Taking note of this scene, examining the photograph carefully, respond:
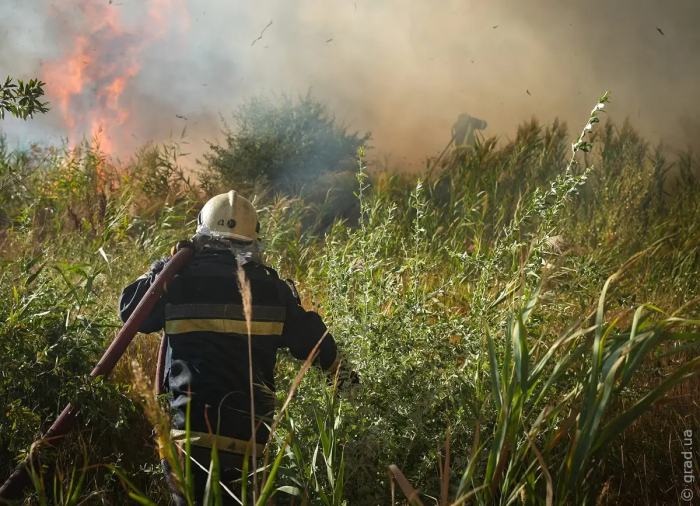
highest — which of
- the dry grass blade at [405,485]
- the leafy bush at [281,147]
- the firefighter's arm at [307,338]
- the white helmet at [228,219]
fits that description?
the leafy bush at [281,147]

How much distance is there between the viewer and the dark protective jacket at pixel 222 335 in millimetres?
2527

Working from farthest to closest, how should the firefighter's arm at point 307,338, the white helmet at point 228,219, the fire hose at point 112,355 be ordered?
1. the white helmet at point 228,219
2. the firefighter's arm at point 307,338
3. the fire hose at point 112,355

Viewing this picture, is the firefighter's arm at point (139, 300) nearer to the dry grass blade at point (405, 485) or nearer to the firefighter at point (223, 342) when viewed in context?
the firefighter at point (223, 342)

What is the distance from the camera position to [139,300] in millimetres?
2732

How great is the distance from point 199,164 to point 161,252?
3599 mm

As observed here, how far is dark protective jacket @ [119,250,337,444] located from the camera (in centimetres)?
253

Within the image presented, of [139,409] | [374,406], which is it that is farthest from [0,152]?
[374,406]

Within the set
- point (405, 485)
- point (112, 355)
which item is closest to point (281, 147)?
point (112, 355)

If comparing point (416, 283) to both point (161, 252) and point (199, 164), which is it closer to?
point (161, 252)

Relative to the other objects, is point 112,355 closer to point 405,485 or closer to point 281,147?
point 405,485

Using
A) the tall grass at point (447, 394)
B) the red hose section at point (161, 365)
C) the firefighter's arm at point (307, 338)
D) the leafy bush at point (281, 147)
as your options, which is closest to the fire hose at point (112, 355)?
the tall grass at point (447, 394)

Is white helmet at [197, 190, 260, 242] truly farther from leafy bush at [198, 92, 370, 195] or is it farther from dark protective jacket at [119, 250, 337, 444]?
leafy bush at [198, 92, 370, 195]

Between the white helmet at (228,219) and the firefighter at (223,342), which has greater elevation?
the white helmet at (228,219)

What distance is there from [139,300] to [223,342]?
0.38 metres
